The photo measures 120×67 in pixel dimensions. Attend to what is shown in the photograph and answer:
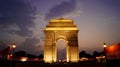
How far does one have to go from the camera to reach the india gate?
37.3 metres

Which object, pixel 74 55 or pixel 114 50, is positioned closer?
pixel 114 50

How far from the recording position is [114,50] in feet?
109

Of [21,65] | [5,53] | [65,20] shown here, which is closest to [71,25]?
[65,20]

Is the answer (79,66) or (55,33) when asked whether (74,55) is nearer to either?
(55,33)

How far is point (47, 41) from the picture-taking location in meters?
38.1

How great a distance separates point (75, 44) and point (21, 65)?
17.5 metres

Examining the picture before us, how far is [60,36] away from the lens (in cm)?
3909

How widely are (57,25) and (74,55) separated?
7.72m

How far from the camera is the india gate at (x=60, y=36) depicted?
123 feet

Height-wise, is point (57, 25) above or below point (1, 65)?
above

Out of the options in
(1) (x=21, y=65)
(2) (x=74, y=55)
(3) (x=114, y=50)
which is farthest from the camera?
(2) (x=74, y=55)

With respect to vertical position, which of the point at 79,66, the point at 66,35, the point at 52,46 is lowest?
the point at 79,66

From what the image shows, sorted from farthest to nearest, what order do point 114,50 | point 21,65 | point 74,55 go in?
point 74,55 → point 114,50 → point 21,65

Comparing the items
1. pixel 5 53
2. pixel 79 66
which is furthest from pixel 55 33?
pixel 79 66
